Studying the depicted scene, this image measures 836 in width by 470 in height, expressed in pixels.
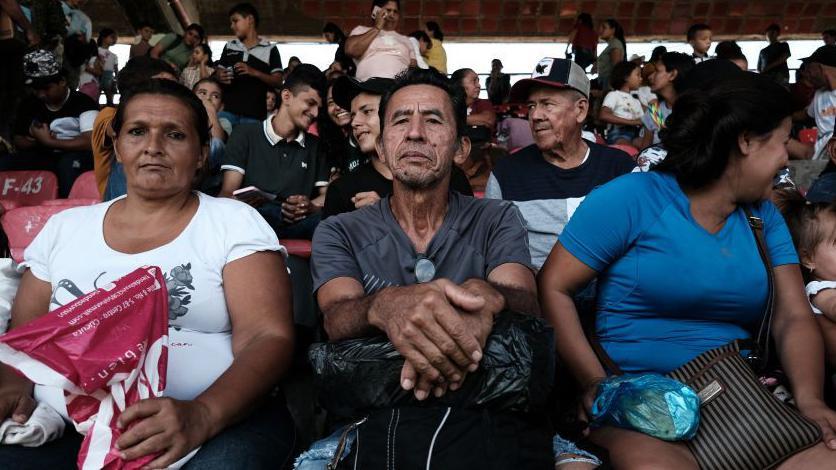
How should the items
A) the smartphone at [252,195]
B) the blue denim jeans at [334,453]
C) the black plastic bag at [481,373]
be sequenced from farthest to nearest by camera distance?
the smartphone at [252,195]
the blue denim jeans at [334,453]
the black plastic bag at [481,373]

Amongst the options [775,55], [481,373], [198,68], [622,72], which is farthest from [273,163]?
[775,55]

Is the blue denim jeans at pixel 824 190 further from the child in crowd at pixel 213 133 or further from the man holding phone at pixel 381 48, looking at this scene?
the man holding phone at pixel 381 48

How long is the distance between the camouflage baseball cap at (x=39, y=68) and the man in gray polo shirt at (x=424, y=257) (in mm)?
4458

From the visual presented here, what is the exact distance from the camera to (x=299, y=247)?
3.39 metres

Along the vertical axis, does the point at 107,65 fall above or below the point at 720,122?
below

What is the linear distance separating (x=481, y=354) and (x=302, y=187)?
2943 mm

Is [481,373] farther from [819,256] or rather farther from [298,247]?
[298,247]

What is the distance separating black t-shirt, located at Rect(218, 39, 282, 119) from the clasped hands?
536 centimetres

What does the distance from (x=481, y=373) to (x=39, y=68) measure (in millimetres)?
5513

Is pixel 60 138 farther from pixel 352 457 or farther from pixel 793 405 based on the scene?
pixel 793 405

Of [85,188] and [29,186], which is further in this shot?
[29,186]

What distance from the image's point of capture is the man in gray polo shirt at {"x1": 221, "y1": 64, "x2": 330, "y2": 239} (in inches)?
171

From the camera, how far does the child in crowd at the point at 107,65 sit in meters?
9.94

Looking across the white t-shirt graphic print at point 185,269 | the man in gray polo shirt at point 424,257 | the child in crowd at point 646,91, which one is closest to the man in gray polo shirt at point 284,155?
the man in gray polo shirt at point 424,257
